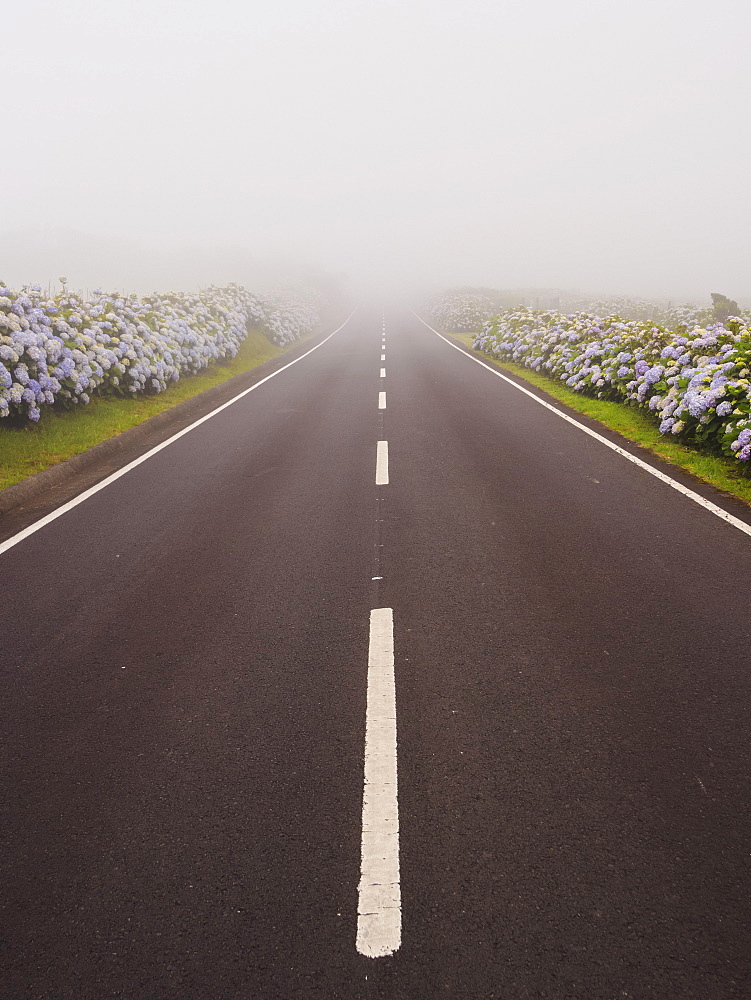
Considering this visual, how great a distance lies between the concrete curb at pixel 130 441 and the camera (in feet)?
23.4

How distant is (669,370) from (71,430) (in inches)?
401

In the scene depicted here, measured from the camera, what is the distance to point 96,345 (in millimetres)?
11562

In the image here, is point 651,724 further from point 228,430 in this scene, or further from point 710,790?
point 228,430

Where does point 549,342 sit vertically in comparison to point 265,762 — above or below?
above

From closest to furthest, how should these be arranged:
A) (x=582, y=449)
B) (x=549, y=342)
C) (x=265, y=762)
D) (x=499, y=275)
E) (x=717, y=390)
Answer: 1. (x=265, y=762)
2. (x=717, y=390)
3. (x=582, y=449)
4. (x=549, y=342)
5. (x=499, y=275)

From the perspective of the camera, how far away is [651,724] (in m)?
3.07

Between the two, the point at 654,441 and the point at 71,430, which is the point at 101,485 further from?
the point at 654,441

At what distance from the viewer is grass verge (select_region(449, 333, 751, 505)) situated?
22.9ft

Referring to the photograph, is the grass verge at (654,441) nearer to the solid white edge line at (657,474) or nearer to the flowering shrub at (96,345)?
the solid white edge line at (657,474)

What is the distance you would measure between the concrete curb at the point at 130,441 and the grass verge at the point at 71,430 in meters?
0.20

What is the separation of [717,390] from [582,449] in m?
1.87

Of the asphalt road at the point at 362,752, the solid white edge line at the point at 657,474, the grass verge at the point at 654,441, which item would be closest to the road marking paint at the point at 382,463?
the asphalt road at the point at 362,752

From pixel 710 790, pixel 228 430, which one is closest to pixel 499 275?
pixel 228 430

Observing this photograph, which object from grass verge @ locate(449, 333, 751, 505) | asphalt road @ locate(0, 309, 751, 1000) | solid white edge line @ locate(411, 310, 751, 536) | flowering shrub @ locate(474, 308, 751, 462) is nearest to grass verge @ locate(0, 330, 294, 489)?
asphalt road @ locate(0, 309, 751, 1000)
